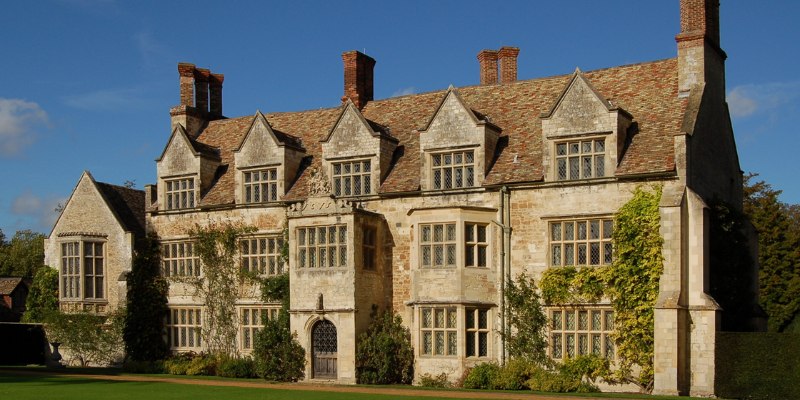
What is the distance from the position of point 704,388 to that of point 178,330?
19.8m

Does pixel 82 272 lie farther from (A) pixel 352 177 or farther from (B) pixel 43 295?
(A) pixel 352 177

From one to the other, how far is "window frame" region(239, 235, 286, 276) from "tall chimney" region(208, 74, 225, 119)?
8.45m

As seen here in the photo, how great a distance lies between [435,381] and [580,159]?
8.17 metres

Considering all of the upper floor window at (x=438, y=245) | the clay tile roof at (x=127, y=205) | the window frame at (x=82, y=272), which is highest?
the clay tile roof at (x=127, y=205)

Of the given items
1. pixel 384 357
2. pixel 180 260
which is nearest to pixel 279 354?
pixel 384 357

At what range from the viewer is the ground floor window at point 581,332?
26.8 m

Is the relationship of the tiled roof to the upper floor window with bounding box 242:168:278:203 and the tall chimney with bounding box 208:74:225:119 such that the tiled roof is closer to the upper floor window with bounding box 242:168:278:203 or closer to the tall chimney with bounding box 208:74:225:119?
the upper floor window with bounding box 242:168:278:203

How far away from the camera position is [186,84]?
128 ft

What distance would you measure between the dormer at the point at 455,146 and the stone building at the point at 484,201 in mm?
48

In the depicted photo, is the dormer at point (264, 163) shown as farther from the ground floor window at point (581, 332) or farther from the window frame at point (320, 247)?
the ground floor window at point (581, 332)

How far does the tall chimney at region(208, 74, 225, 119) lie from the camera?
4025 centimetres

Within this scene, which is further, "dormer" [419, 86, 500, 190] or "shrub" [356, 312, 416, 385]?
"dormer" [419, 86, 500, 190]

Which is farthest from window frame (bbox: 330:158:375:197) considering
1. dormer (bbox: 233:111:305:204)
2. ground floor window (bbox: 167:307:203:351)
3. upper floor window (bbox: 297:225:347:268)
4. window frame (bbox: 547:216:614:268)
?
ground floor window (bbox: 167:307:203:351)

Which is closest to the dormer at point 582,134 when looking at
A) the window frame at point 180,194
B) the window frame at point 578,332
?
the window frame at point 578,332
